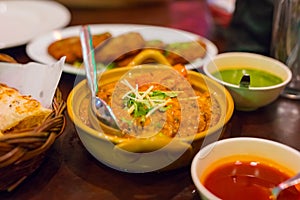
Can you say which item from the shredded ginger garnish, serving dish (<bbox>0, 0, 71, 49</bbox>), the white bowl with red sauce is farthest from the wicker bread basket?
serving dish (<bbox>0, 0, 71, 49</bbox>)

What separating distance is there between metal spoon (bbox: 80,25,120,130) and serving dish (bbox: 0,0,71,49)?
0.38 metres

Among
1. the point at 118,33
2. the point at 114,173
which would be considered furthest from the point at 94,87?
the point at 118,33

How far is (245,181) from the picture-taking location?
0.83 m

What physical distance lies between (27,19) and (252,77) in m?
0.98

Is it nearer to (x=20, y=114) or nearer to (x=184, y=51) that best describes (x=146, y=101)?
(x=20, y=114)

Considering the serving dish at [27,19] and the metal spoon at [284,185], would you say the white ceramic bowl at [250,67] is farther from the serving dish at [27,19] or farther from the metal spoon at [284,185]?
the serving dish at [27,19]

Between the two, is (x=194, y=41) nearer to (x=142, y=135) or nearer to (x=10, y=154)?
(x=142, y=135)

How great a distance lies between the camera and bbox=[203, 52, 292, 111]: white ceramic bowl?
111 centimetres

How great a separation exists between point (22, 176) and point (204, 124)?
385mm

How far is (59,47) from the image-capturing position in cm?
139

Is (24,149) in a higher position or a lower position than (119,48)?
higher

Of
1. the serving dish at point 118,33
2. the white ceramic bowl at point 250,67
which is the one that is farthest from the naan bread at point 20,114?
the white ceramic bowl at point 250,67

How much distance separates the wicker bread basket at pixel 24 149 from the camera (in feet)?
2.60

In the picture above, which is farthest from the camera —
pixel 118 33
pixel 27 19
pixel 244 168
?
pixel 27 19
